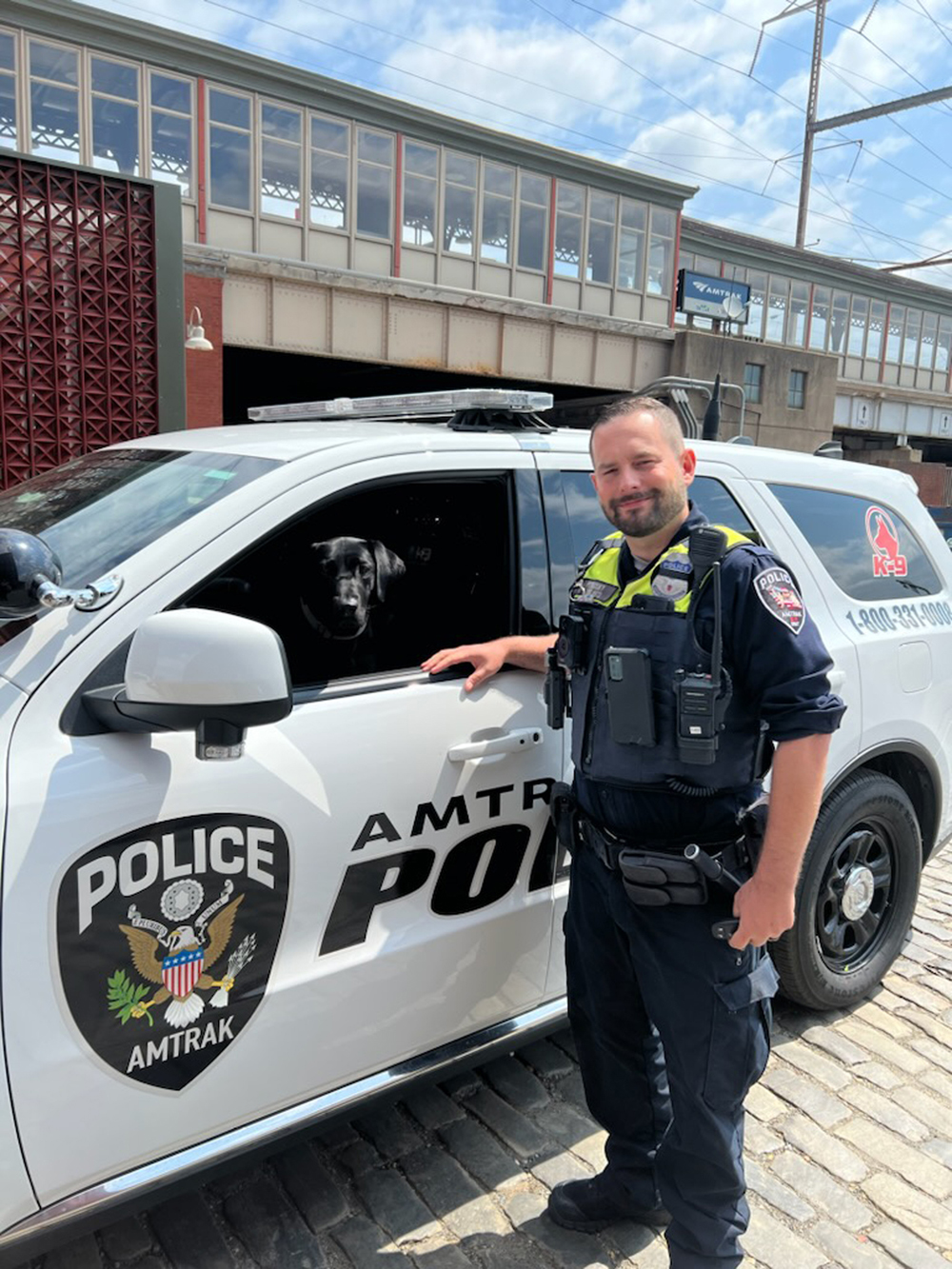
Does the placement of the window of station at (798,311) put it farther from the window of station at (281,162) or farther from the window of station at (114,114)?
the window of station at (114,114)

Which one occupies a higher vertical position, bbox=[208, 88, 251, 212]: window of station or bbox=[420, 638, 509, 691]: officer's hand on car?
bbox=[208, 88, 251, 212]: window of station

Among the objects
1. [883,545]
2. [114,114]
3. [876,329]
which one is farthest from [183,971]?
[876,329]

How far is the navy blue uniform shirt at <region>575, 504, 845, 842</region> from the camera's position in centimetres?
179

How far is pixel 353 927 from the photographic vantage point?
198 cm

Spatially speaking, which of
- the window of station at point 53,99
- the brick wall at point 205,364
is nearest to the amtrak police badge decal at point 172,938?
the brick wall at point 205,364

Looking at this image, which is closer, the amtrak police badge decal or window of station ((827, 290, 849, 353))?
the amtrak police badge decal

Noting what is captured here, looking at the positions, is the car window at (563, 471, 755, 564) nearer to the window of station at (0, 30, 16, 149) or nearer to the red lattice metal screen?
the red lattice metal screen

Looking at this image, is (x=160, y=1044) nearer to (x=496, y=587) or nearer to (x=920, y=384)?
(x=496, y=587)

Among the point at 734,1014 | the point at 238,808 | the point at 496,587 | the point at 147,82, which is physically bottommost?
the point at 734,1014

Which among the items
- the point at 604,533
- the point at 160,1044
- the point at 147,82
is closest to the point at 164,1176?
the point at 160,1044

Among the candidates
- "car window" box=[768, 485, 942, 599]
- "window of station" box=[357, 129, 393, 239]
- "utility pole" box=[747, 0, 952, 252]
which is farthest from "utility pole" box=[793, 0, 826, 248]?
"car window" box=[768, 485, 942, 599]

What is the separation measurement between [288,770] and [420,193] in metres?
24.1

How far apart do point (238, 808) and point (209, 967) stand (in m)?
0.30

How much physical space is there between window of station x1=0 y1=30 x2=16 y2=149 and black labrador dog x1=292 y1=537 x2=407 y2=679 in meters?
20.0
